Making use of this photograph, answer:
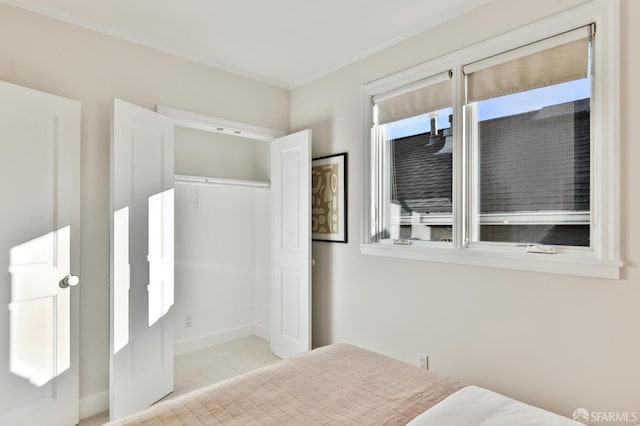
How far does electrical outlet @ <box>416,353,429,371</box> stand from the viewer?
8.23ft

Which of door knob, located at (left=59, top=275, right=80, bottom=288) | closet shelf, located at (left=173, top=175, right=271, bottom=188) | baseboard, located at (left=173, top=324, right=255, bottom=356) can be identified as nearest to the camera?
door knob, located at (left=59, top=275, right=80, bottom=288)

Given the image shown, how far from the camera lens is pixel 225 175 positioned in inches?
161

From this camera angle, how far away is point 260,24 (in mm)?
2514

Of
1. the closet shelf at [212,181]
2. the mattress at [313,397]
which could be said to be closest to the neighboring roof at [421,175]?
the mattress at [313,397]

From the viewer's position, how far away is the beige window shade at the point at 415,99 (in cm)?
252

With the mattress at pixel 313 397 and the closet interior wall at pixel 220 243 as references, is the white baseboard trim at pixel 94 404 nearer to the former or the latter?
the closet interior wall at pixel 220 243

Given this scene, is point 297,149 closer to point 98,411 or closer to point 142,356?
point 142,356

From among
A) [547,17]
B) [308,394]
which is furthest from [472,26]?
[308,394]

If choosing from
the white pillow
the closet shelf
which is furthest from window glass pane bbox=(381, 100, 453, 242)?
the closet shelf

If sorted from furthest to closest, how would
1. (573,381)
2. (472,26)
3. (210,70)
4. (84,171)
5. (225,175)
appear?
(225,175)
(210,70)
(84,171)
(472,26)
(573,381)

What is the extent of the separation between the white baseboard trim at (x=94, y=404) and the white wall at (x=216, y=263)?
1053mm

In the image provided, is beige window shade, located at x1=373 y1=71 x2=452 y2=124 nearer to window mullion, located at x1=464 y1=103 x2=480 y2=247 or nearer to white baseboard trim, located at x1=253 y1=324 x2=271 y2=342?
window mullion, located at x1=464 y1=103 x2=480 y2=247

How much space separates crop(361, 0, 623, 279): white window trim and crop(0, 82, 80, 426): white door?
2.42m

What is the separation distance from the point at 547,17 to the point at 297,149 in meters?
2.08
